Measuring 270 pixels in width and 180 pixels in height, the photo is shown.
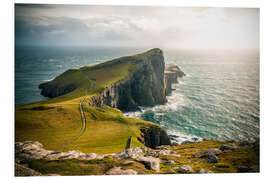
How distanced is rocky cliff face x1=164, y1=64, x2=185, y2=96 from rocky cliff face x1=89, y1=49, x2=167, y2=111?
211 inches

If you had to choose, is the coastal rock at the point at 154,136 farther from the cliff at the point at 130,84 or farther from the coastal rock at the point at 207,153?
Answer: the cliff at the point at 130,84

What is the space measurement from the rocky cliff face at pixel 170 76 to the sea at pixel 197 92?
3700mm

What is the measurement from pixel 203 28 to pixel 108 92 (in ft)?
77.0

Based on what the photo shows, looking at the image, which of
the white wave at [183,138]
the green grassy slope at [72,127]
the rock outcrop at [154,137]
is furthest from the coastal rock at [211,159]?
the white wave at [183,138]

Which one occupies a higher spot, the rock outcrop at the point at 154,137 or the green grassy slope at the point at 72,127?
the green grassy slope at the point at 72,127

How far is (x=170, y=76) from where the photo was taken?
62.8 metres

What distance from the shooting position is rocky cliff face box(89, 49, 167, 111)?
4100cm

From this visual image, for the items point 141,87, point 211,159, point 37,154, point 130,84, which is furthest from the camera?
point 141,87

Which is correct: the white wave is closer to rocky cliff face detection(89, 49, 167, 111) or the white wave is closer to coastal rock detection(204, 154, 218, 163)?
rocky cliff face detection(89, 49, 167, 111)

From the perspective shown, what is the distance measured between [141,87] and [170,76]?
19.4 meters

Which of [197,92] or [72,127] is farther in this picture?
[197,92]

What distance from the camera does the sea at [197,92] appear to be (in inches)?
755

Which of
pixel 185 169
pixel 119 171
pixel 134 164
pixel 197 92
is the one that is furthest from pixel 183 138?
pixel 197 92

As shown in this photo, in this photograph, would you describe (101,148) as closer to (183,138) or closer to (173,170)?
(173,170)
